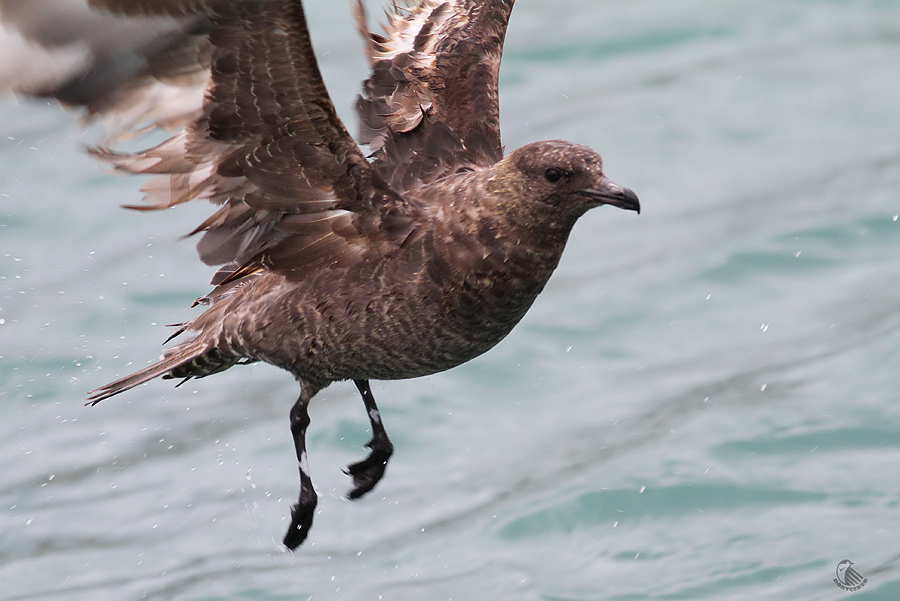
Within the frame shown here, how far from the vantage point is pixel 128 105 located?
364 cm

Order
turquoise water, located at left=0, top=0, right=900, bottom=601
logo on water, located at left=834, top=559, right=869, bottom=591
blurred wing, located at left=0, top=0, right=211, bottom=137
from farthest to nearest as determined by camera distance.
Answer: turquoise water, located at left=0, top=0, right=900, bottom=601 < logo on water, located at left=834, top=559, right=869, bottom=591 < blurred wing, located at left=0, top=0, right=211, bottom=137

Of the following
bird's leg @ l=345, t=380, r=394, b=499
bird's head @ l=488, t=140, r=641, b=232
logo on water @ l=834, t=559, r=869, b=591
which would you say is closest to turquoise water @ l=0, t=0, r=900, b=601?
logo on water @ l=834, t=559, r=869, b=591

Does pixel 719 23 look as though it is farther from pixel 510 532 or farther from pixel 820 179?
pixel 510 532

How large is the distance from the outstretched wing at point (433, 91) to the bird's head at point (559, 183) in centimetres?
49

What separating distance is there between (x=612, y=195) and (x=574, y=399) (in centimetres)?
287

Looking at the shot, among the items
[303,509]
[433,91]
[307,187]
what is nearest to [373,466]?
[303,509]

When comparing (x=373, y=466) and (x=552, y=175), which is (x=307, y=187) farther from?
(x=373, y=466)

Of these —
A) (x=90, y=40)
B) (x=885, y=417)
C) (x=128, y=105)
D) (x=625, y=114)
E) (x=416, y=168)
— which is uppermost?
(x=90, y=40)

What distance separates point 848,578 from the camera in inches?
194

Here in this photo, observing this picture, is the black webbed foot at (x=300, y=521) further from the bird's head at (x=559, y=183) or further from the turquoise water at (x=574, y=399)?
the bird's head at (x=559, y=183)

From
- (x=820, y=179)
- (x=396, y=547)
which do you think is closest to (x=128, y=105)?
(x=396, y=547)

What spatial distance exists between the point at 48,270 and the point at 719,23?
5.11 meters

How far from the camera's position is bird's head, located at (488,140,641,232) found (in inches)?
148

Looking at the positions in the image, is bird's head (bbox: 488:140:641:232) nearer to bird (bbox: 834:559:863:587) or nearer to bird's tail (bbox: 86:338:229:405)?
bird's tail (bbox: 86:338:229:405)
